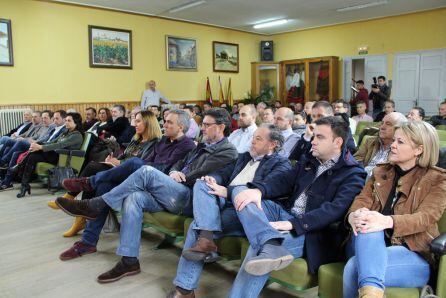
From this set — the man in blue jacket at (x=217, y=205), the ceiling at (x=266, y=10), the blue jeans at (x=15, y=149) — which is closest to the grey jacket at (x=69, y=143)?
the blue jeans at (x=15, y=149)

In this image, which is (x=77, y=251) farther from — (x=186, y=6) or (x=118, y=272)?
(x=186, y=6)

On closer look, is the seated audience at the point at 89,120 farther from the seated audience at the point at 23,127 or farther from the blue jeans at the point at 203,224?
the blue jeans at the point at 203,224

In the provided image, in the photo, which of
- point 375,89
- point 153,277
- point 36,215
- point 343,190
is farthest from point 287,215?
point 375,89

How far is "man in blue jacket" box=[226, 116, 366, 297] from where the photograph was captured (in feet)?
6.72

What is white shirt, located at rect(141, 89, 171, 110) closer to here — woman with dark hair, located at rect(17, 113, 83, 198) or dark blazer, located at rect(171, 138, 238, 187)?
woman with dark hair, located at rect(17, 113, 83, 198)

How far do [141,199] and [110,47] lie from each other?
6903 millimetres

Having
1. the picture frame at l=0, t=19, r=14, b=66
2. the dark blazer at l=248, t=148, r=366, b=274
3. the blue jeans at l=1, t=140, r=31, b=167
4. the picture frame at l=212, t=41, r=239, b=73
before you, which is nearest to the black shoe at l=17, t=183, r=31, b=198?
the blue jeans at l=1, t=140, r=31, b=167

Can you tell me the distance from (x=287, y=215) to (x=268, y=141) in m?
0.57

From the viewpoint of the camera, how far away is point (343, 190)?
2.18 m

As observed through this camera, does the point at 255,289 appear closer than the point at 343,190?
Yes

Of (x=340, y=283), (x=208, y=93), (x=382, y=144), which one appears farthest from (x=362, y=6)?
(x=340, y=283)

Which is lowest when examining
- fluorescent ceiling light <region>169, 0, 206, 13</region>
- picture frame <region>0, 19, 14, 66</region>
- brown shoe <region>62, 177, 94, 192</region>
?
brown shoe <region>62, 177, 94, 192</region>

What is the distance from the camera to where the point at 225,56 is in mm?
11367

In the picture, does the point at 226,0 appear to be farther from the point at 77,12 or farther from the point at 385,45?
the point at 385,45
